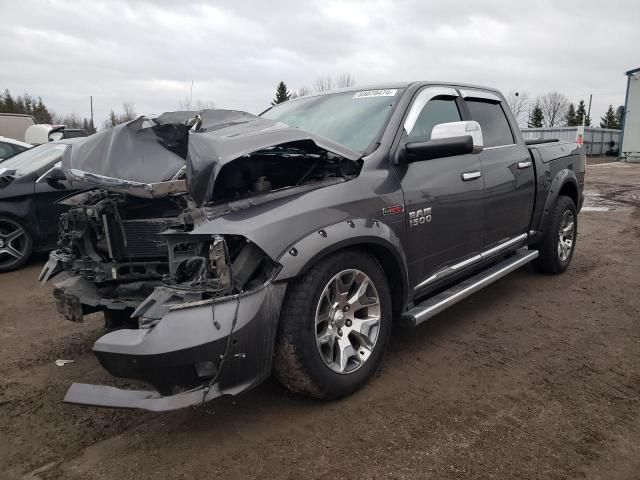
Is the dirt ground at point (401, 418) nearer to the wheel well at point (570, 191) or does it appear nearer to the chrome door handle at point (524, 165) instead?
the chrome door handle at point (524, 165)

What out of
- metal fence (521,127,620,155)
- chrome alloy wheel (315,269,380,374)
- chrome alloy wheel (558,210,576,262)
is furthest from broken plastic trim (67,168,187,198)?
metal fence (521,127,620,155)

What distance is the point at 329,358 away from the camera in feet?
8.64

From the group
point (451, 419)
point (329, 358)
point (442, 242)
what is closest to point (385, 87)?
point (442, 242)

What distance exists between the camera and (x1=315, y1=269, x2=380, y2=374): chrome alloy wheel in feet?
8.59

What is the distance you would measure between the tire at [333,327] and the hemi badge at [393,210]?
0.30 meters

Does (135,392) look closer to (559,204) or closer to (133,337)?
(133,337)

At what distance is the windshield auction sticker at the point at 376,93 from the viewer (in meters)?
3.44

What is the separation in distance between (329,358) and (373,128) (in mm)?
1569

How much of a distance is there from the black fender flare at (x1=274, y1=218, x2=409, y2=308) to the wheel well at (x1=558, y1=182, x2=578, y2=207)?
304 cm

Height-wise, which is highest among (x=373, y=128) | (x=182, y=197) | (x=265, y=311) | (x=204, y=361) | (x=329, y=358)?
(x=373, y=128)

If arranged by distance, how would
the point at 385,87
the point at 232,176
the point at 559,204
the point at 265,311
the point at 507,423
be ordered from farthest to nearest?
the point at 559,204 → the point at 385,87 → the point at 232,176 → the point at 507,423 → the point at 265,311

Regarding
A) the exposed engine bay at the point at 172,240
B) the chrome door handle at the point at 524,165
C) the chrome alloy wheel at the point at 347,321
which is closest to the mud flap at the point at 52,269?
the exposed engine bay at the point at 172,240

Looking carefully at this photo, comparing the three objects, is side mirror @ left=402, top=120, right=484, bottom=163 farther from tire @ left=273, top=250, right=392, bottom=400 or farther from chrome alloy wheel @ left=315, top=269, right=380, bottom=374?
chrome alloy wheel @ left=315, top=269, right=380, bottom=374

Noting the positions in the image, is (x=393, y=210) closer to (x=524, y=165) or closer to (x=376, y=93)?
(x=376, y=93)
